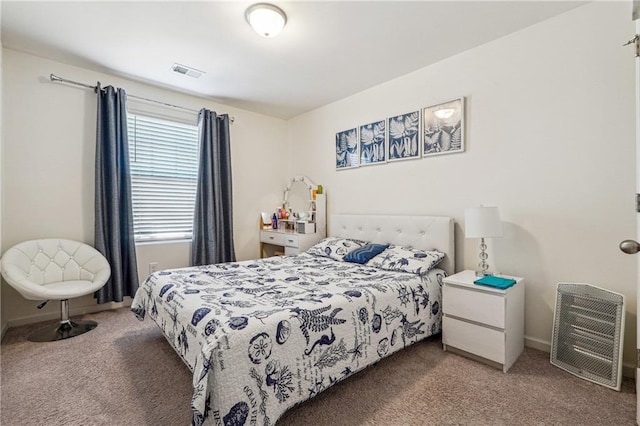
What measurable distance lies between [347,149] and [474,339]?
251 cm

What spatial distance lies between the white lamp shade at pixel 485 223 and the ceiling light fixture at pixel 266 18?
6.67 feet

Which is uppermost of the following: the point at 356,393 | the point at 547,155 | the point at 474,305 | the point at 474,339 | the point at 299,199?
the point at 547,155

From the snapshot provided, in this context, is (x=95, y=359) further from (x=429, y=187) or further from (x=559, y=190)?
(x=559, y=190)

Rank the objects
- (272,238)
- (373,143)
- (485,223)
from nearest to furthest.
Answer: (485,223), (373,143), (272,238)

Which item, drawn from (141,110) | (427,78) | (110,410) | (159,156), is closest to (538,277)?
(427,78)

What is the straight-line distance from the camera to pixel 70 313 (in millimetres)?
3039

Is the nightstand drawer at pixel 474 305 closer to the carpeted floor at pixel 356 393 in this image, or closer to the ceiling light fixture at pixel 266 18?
the carpeted floor at pixel 356 393

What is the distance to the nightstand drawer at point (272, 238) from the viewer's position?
4.06m

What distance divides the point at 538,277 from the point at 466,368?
3.08 ft

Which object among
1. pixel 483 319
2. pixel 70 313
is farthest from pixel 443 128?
pixel 70 313

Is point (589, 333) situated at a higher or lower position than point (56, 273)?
lower

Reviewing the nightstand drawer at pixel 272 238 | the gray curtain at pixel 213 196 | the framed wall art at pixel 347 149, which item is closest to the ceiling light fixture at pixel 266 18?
the framed wall art at pixel 347 149

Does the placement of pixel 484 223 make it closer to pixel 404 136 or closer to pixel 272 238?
pixel 404 136

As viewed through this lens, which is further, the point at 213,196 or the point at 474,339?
the point at 213,196
